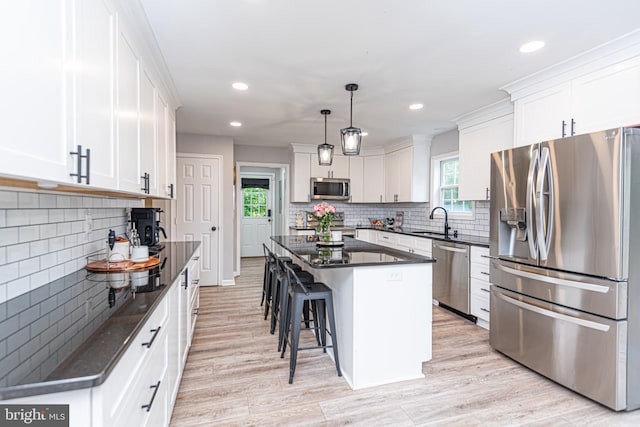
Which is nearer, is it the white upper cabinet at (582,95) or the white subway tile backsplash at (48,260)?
the white subway tile backsplash at (48,260)

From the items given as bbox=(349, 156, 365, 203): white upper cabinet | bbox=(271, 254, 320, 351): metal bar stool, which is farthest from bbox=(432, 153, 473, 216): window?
bbox=(271, 254, 320, 351): metal bar stool

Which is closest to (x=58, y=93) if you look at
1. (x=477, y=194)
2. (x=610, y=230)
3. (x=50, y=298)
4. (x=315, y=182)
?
(x=50, y=298)

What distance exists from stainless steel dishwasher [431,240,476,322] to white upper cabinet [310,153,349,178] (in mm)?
2391

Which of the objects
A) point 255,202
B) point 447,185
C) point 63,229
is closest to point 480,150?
point 447,185

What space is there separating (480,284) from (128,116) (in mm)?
3423

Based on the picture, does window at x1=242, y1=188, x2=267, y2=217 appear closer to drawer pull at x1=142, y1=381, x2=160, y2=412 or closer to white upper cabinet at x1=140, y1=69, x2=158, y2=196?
white upper cabinet at x1=140, y1=69, x2=158, y2=196

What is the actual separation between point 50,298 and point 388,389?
80.0 inches

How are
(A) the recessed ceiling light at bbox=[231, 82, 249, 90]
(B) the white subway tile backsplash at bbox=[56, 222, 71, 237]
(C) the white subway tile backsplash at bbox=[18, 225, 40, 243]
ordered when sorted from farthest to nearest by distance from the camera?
(A) the recessed ceiling light at bbox=[231, 82, 249, 90], (B) the white subway tile backsplash at bbox=[56, 222, 71, 237], (C) the white subway tile backsplash at bbox=[18, 225, 40, 243]

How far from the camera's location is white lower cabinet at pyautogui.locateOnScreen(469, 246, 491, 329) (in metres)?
3.33

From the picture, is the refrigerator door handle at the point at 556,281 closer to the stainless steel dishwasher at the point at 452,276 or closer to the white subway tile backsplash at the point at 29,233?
the stainless steel dishwasher at the point at 452,276

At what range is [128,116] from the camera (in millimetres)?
1816

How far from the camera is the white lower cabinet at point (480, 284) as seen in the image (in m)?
3.33

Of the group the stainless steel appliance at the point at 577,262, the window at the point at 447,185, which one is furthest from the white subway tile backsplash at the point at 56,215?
the window at the point at 447,185

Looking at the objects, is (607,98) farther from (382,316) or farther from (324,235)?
(324,235)
